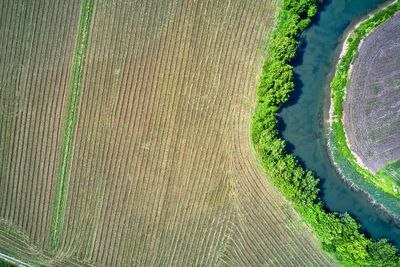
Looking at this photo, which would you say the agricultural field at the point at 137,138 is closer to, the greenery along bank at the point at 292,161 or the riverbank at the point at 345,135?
the greenery along bank at the point at 292,161

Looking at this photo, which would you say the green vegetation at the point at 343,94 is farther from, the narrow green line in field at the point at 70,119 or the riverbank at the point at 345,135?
the narrow green line in field at the point at 70,119

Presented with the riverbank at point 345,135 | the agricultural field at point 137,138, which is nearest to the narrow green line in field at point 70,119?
the agricultural field at point 137,138

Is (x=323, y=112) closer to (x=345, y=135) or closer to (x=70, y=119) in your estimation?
(x=345, y=135)

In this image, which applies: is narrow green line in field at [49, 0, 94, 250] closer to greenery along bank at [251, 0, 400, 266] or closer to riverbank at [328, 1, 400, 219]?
greenery along bank at [251, 0, 400, 266]

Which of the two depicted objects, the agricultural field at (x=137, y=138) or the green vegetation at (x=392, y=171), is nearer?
the green vegetation at (x=392, y=171)

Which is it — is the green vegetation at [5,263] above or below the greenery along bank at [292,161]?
below

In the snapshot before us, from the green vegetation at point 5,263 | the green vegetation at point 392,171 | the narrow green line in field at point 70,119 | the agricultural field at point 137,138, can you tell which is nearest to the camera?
the green vegetation at point 392,171

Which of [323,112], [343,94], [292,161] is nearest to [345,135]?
[323,112]

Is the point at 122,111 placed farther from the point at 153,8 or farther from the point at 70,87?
the point at 153,8

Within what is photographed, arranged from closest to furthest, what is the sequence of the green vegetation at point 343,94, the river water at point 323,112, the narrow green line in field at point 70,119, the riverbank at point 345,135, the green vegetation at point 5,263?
the green vegetation at point 343,94
the riverbank at point 345,135
the river water at point 323,112
the narrow green line in field at point 70,119
the green vegetation at point 5,263
